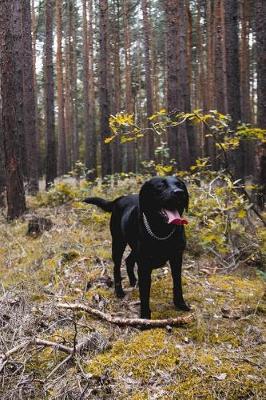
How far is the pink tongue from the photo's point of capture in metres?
3.87

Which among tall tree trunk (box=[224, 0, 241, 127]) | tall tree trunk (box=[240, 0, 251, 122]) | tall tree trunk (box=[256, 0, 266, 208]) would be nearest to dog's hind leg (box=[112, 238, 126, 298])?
tall tree trunk (box=[256, 0, 266, 208])

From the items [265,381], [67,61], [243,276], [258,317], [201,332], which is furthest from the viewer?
[67,61]

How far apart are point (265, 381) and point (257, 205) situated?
6.21 m

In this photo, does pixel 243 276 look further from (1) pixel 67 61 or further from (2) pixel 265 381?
(1) pixel 67 61

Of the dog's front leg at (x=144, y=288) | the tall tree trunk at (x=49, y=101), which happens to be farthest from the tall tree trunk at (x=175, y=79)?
the dog's front leg at (x=144, y=288)

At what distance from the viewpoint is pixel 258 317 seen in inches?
176

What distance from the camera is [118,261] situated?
17.2 feet

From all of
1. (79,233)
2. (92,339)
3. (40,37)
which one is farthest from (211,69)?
(92,339)

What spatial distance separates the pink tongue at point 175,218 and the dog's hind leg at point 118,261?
131 cm

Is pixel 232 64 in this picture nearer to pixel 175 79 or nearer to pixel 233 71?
pixel 233 71

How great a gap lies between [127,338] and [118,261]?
1323 mm

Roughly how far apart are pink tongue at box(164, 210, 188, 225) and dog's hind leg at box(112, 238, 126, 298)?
1307 millimetres

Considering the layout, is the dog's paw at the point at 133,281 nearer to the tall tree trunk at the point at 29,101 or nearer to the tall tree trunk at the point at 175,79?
the tall tree trunk at the point at 175,79

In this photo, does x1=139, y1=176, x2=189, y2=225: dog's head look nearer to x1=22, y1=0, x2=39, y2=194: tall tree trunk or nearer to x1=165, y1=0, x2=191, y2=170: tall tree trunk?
x1=165, y1=0, x2=191, y2=170: tall tree trunk
